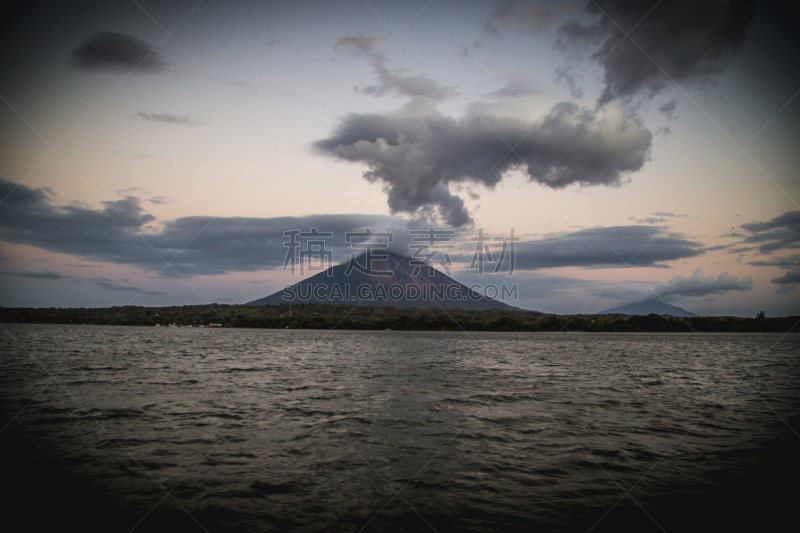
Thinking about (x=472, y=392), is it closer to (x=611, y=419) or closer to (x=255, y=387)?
(x=611, y=419)

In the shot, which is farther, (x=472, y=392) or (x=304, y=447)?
(x=472, y=392)

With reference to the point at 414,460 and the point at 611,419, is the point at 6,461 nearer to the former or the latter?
the point at 414,460

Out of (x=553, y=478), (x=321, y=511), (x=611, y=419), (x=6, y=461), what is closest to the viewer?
(x=321, y=511)

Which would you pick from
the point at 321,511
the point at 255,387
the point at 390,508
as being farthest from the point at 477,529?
the point at 255,387

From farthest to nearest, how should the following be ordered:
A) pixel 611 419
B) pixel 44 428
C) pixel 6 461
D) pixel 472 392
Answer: pixel 472 392 → pixel 611 419 → pixel 44 428 → pixel 6 461

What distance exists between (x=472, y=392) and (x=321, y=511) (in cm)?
2258

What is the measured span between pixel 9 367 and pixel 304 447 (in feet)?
150

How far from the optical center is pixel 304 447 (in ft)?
53.8

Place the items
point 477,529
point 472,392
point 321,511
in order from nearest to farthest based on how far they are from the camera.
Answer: point 477,529 → point 321,511 → point 472,392

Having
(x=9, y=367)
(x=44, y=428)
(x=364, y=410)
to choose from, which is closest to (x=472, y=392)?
(x=364, y=410)

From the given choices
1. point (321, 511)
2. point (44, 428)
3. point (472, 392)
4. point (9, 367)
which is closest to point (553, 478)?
point (321, 511)

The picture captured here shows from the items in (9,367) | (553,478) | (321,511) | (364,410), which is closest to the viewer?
(321,511)

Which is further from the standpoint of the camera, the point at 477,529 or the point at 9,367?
the point at 9,367

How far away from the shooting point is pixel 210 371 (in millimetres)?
43812
